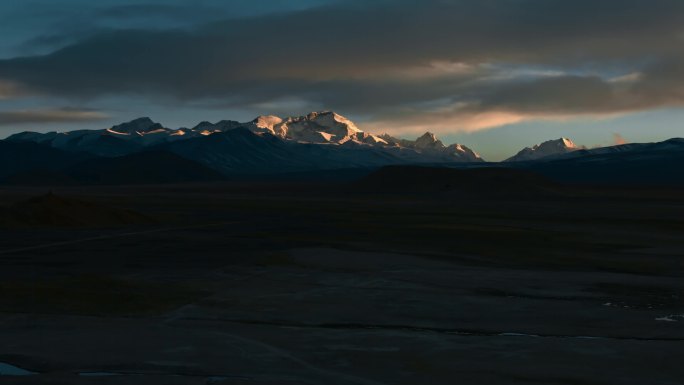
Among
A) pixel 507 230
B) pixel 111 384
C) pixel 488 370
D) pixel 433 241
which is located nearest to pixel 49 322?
pixel 111 384

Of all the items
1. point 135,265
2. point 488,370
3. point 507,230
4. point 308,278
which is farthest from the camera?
point 507,230

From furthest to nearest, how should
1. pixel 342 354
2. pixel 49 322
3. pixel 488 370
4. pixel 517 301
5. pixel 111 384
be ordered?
pixel 517 301 → pixel 49 322 → pixel 342 354 → pixel 488 370 → pixel 111 384

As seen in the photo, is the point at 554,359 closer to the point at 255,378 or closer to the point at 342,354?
the point at 342,354

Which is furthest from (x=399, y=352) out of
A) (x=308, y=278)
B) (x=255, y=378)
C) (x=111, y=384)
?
(x=308, y=278)

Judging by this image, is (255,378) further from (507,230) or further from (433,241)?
(507,230)

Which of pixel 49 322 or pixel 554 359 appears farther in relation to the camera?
pixel 49 322

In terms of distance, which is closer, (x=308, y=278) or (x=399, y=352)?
(x=399, y=352)
